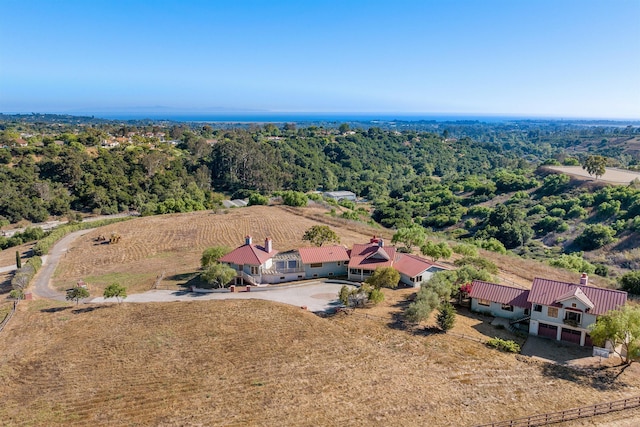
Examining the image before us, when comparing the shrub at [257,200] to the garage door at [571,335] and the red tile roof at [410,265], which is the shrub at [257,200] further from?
the garage door at [571,335]

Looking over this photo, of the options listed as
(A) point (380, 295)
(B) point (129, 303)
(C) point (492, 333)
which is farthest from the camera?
(B) point (129, 303)

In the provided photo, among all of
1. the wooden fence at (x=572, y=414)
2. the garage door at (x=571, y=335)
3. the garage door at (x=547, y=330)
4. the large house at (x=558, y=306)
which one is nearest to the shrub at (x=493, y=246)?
the large house at (x=558, y=306)

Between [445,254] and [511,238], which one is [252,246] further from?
[511,238]

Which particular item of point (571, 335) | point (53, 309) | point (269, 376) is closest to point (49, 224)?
point (53, 309)

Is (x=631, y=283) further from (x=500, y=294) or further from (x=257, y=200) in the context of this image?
(x=257, y=200)

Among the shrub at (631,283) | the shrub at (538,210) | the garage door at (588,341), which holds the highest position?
the shrub at (631,283)

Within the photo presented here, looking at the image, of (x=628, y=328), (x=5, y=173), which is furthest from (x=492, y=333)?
(x=5, y=173)

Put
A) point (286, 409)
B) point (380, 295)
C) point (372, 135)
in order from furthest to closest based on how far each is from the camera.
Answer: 1. point (372, 135)
2. point (380, 295)
3. point (286, 409)
